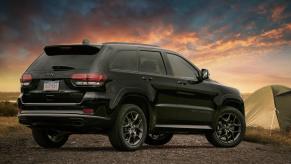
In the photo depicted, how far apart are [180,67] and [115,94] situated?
94.3 inches

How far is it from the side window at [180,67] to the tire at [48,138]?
2606mm

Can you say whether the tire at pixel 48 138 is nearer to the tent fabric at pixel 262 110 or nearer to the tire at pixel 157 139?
the tire at pixel 157 139

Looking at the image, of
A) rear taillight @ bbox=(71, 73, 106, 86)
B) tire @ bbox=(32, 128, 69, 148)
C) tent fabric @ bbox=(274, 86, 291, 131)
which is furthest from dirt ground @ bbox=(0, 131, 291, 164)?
tent fabric @ bbox=(274, 86, 291, 131)

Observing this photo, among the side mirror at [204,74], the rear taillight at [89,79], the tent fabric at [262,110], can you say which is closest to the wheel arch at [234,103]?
the side mirror at [204,74]

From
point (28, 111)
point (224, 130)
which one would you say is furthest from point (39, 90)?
point (224, 130)

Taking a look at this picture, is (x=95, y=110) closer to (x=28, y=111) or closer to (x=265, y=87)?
(x=28, y=111)

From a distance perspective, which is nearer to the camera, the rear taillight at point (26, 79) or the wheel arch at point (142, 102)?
the wheel arch at point (142, 102)

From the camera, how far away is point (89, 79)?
10617mm

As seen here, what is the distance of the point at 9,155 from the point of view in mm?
10859

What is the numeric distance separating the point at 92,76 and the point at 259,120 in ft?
43.3

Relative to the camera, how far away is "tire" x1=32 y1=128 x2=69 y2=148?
12227mm

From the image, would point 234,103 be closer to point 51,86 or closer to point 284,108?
point 51,86

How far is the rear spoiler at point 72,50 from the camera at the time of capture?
36.7 feet


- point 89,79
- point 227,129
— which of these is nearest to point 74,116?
point 89,79
